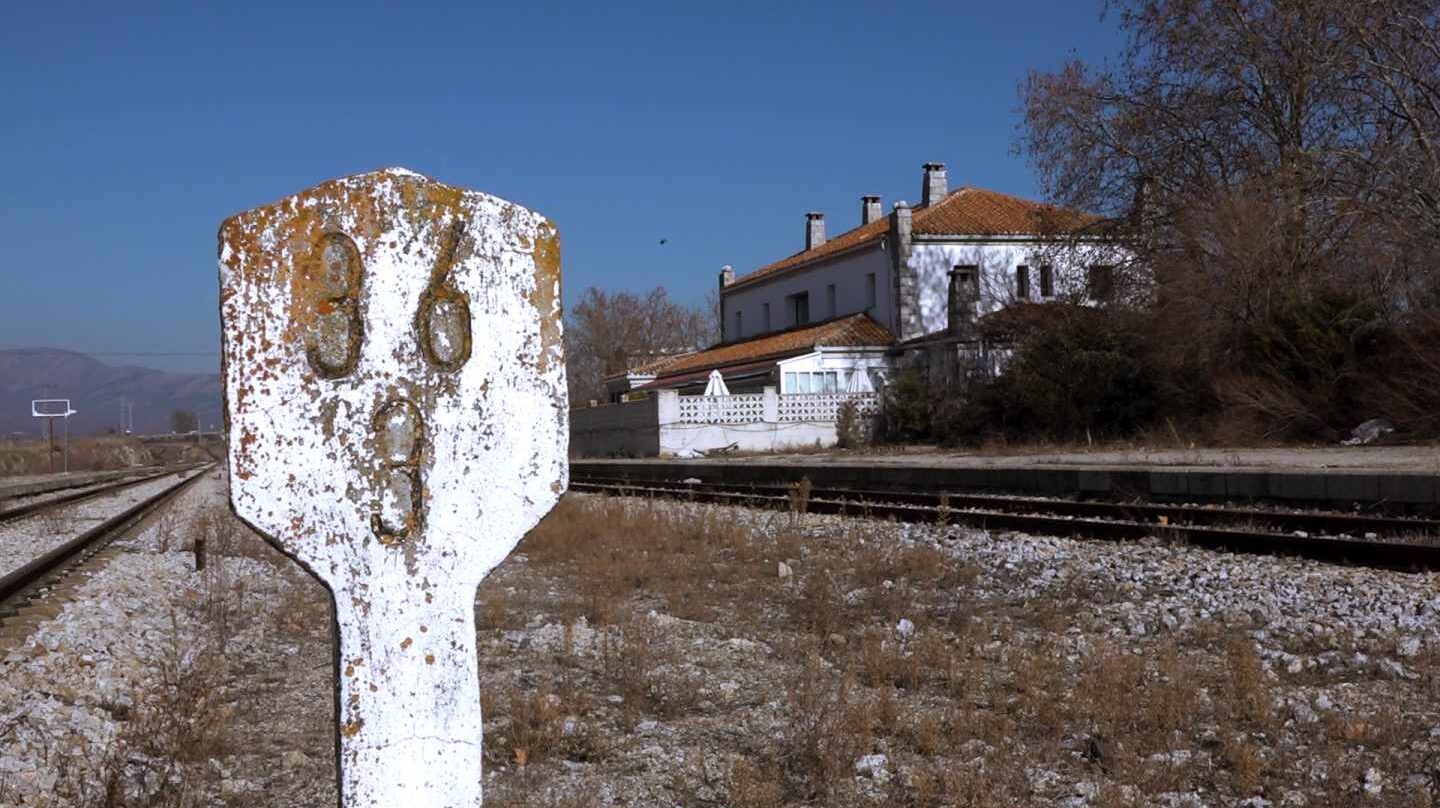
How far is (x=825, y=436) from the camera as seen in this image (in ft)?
128

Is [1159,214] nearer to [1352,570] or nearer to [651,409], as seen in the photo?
[651,409]

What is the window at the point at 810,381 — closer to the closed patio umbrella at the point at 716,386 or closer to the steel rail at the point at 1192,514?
the closed patio umbrella at the point at 716,386

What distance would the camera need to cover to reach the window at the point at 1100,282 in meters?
33.2

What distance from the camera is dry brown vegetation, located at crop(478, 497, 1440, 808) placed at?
5109mm

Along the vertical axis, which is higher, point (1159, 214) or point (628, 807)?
point (1159, 214)

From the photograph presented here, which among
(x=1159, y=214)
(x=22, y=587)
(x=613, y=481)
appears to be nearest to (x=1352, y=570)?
(x=22, y=587)

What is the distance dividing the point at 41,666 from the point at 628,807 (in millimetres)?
4816

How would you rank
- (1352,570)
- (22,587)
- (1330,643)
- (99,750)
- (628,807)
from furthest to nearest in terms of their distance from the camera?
1. (22,587)
2. (1352,570)
3. (1330,643)
4. (99,750)
5. (628,807)

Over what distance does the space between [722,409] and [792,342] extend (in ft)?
32.9

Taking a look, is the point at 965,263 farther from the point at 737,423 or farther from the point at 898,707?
the point at 898,707

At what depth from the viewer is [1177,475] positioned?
1695 centimetres

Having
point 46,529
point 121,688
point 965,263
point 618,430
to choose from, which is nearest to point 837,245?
point 965,263

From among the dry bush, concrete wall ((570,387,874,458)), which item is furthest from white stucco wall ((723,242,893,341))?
the dry bush

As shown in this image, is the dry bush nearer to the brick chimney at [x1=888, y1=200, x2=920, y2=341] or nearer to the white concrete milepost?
the white concrete milepost
